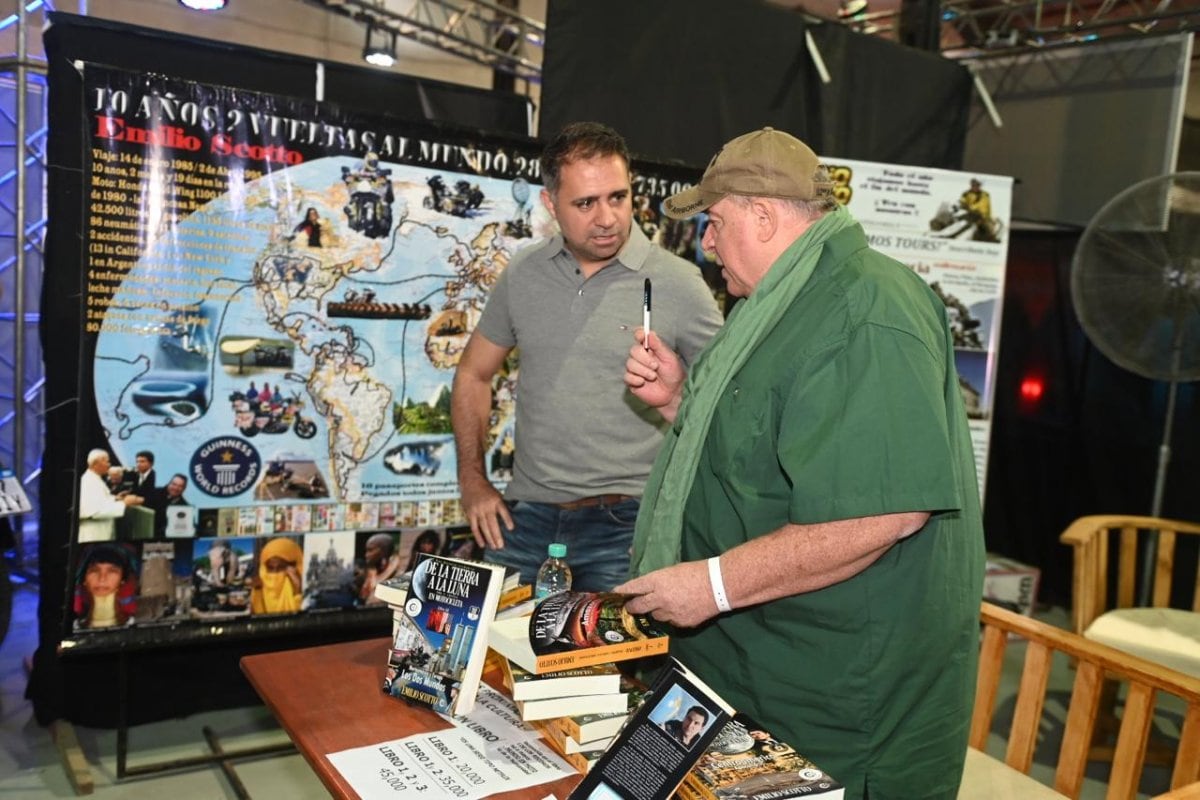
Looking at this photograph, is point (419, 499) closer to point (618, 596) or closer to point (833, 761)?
point (618, 596)

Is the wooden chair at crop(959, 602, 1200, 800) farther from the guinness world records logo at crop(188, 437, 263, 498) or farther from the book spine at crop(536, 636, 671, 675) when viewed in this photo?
the guinness world records logo at crop(188, 437, 263, 498)

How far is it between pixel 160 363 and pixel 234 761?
123 cm

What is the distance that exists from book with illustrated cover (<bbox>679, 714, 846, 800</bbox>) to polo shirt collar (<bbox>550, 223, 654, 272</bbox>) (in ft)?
4.37

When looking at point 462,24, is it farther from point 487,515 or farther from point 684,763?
point 684,763

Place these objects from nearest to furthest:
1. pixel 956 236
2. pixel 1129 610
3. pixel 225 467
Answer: pixel 225 467 → pixel 1129 610 → pixel 956 236

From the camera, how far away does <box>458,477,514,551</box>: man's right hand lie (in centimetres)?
252

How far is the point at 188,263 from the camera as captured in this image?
2.56m

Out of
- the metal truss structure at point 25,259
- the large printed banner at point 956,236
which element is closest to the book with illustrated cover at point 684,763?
the large printed banner at point 956,236

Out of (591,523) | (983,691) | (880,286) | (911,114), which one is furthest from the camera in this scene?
(911,114)

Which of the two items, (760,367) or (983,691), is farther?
(983,691)

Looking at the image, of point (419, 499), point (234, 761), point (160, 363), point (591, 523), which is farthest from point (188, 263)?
point (234, 761)

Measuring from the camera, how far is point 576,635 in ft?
4.66

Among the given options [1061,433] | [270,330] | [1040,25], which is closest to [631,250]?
[270,330]

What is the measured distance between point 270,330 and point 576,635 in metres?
1.63
